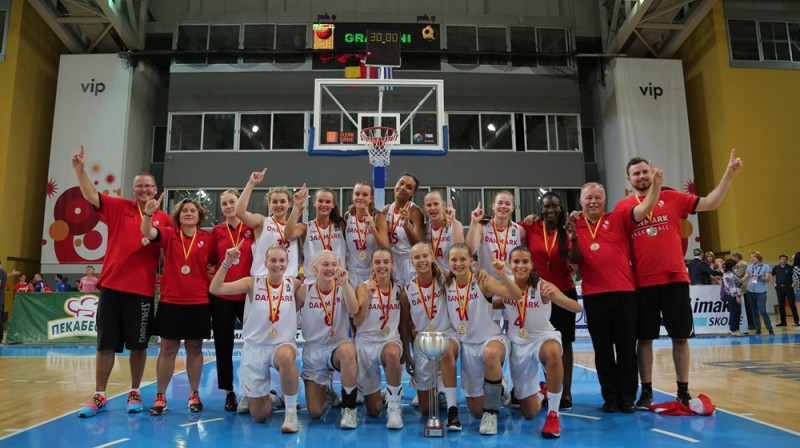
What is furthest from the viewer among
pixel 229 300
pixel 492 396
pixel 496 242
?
pixel 496 242

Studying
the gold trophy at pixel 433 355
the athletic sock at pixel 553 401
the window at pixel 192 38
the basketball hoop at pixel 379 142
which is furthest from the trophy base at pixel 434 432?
the window at pixel 192 38

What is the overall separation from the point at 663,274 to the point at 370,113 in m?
8.20

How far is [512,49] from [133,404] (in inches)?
709

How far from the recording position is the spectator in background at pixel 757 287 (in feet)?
37.9

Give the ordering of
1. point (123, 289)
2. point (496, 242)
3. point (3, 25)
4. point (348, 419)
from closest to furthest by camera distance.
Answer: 1. point (348, 419)
2. point (123, 289)
3. point (496, 242)
4. point (3, 25)

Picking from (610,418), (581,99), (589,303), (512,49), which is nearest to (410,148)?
(589,303)

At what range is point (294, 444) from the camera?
3748 millimetres

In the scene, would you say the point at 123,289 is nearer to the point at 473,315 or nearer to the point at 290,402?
the point at 290,402

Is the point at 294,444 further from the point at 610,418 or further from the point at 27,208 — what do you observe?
the point at 27,208

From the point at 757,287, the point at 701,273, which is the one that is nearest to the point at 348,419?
the point at 701,273

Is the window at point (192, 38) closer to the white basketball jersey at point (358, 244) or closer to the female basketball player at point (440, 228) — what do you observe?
the white basketball jersey at point (358, 244)

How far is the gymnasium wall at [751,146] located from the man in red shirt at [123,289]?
17375 millimetres

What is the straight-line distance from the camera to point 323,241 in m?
5.29

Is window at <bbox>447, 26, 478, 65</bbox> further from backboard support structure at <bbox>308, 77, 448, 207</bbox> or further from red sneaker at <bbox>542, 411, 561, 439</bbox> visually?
red sneaker at <bbox>542, 411, 561, 439</bbox>
